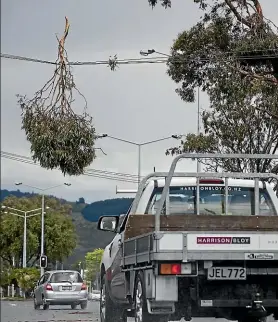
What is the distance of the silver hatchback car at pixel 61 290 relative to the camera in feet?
86.1

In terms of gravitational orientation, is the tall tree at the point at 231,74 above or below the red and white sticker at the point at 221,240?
above

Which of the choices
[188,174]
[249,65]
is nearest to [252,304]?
[188,174]

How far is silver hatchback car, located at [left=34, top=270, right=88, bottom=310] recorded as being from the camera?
26.2 m

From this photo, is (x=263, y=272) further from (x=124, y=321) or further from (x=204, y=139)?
(x=204, y=139)

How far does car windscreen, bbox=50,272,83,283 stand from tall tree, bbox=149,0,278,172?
→ 5.49 m

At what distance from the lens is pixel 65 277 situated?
27375mm

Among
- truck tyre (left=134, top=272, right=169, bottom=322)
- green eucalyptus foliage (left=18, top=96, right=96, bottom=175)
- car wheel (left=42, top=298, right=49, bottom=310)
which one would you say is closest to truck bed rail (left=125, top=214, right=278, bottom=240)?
truck tyre (left=134, top=272, right=169, bottom=322)

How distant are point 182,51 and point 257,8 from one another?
2.70 metres

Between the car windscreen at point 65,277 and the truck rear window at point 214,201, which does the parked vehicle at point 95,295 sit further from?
the truck rear window at point 214,201

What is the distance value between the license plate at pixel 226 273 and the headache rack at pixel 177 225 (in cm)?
32

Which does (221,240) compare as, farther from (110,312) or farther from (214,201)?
(110,312)

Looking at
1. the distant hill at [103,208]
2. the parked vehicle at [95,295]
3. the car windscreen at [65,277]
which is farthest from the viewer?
the distant hill at [103,208]

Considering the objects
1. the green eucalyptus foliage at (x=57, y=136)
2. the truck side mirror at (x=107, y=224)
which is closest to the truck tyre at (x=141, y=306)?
the truck side mirror at (x=107, y=224)

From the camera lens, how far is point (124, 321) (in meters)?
14.0
